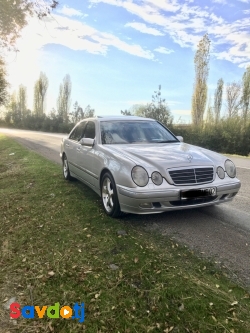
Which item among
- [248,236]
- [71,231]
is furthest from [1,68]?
[248,236]

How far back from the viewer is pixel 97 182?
17.0ft

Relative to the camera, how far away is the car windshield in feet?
18.1

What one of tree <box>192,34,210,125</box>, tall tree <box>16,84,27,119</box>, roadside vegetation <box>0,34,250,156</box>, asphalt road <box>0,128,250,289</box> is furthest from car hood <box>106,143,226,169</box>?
tall tree <box>16,84,27,119</box>

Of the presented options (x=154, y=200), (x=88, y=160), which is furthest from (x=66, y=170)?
(x=154, y=200)

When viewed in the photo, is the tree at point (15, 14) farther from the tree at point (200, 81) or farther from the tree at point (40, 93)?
the tree at point (40, 93)

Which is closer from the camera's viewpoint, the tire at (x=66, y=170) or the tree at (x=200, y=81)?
the tire at (x=66, y=170)

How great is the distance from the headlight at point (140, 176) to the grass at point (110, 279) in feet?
2.27

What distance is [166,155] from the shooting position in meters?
4.59

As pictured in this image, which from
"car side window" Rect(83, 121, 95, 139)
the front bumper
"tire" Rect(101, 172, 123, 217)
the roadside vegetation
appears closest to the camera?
the front bumper

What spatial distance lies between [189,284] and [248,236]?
1.58 m

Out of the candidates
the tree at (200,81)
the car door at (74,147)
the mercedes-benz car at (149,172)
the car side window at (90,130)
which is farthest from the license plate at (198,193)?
the tree at (200,81)

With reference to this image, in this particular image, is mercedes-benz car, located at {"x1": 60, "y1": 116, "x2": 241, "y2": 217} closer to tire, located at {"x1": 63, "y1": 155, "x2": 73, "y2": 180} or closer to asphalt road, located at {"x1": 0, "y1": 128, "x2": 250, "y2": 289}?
asphalt road, located at {"x1": 0, "y1": 128, "x2": 250, "y2": 289}

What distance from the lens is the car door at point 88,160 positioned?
5.44 metres

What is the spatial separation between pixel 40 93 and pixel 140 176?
67.6 metres
